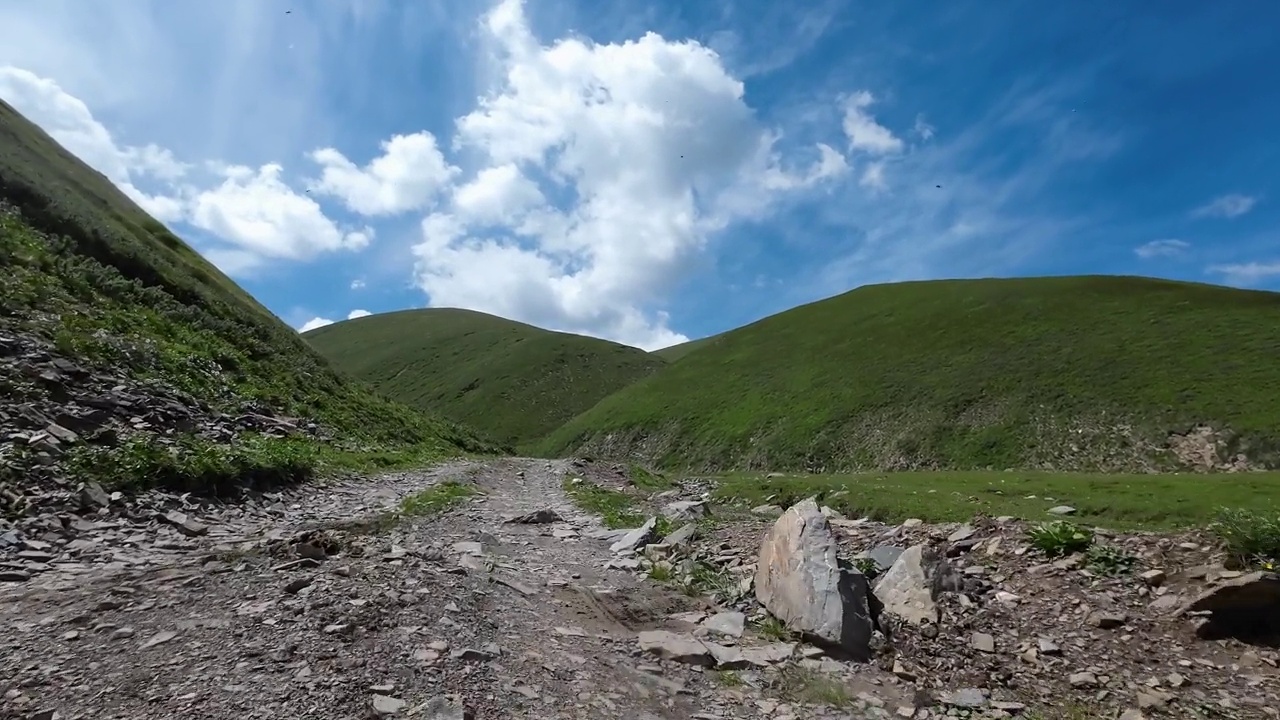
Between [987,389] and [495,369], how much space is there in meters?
95.5

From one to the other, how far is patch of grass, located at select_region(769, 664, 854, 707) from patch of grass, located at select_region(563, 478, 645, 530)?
9986 millimetres

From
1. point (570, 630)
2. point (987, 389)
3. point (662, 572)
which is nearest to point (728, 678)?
point (570, 630)

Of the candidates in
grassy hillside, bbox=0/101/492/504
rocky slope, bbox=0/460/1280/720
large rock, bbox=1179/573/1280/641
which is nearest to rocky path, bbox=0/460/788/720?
rocky slope, bbox=0/460/1280/720

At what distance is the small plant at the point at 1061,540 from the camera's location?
11562mm

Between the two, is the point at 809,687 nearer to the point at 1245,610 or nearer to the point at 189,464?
the point at 1245,610

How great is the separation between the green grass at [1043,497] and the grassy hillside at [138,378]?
1759 cm

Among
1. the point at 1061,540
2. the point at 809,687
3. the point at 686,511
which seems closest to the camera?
the point at 809,687

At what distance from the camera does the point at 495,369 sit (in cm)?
13162

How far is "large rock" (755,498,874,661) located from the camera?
8.55 metres

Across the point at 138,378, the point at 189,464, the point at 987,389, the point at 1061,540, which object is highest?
the point at 987,389

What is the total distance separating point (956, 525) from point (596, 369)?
399 feet

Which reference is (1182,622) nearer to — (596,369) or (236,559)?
(236,559)

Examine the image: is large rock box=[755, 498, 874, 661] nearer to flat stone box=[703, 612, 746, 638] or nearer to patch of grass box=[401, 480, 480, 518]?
flat stone box=[703, 612, 746, 638]

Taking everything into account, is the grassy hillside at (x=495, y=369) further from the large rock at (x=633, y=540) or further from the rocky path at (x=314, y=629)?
the rocky path at (x=314, y=629)
